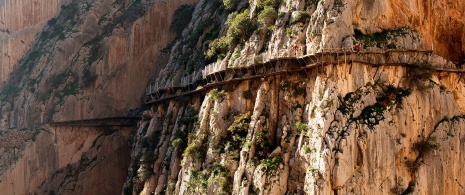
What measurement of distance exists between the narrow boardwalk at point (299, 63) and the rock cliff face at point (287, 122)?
26 cm

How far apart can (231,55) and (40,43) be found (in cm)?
2895

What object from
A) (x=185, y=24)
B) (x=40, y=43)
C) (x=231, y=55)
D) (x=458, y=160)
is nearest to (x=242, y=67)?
(x=231, y=55)

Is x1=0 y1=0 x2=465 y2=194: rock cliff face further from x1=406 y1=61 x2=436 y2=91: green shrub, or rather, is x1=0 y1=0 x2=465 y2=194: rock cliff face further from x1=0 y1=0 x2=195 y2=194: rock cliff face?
x1=0 y1=0 x2=195 y2=194: rock cliff face

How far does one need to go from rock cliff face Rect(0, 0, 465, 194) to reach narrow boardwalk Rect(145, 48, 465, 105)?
26 cm

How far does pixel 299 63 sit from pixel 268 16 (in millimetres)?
4512

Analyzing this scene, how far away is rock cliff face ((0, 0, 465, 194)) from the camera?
29.4 meters

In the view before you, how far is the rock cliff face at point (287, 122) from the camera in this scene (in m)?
29.4

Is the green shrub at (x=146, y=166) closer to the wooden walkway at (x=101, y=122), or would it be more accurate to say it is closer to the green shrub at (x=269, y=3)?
the wooden walkway at (x=101, y=122)

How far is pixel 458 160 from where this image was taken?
99.6 ft

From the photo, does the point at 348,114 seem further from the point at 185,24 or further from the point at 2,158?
the point at 2,158

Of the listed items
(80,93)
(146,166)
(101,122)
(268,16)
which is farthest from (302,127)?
(80,93)

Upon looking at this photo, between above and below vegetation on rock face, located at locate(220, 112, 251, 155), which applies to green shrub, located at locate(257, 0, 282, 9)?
above

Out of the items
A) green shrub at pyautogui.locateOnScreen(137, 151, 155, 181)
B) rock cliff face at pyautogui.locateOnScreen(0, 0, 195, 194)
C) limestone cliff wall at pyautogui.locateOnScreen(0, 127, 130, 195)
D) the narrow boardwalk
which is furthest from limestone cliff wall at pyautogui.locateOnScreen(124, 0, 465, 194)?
rock cliff face at pyautogui.locateOnScreen(0, 0, 195, 194)

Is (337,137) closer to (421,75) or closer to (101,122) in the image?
(421,75)
